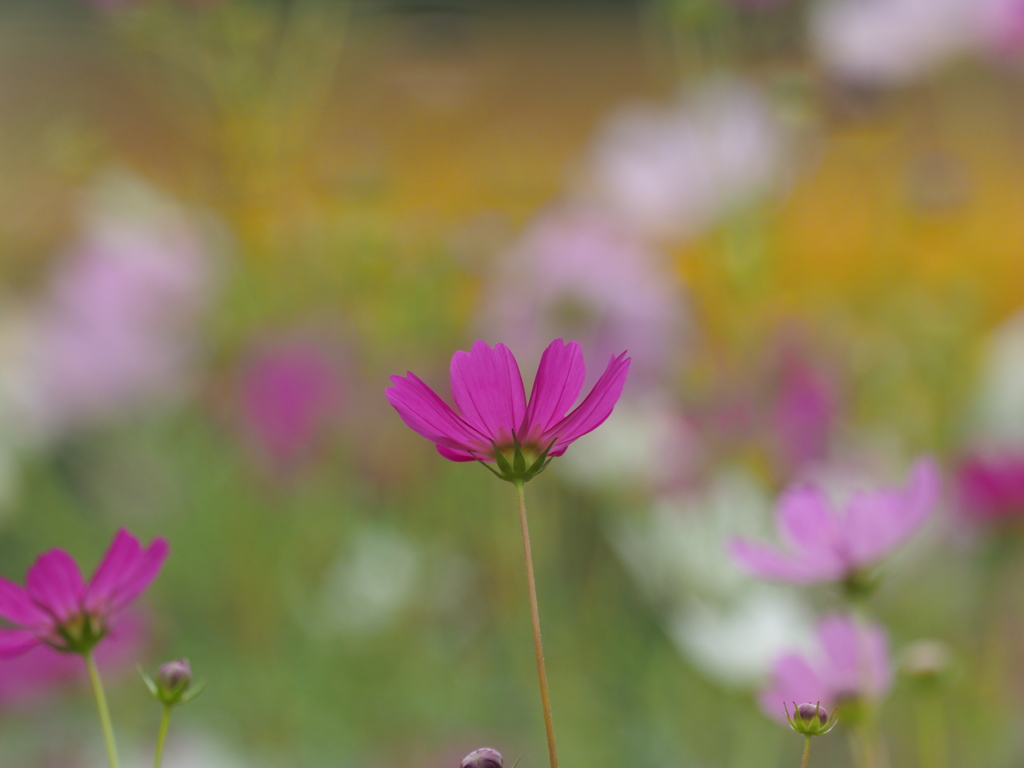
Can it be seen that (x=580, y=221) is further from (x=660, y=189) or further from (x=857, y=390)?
(x=857, y=390)

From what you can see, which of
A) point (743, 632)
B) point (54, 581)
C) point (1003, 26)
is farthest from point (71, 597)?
point (1003, 26)

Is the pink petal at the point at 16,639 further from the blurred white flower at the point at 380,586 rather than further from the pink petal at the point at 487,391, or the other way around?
the blurred white flower at the point at 380,586

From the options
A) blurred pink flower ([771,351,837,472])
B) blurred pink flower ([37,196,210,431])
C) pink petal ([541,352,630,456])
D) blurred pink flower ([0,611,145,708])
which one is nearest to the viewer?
pink petal ([541,352,630,456])

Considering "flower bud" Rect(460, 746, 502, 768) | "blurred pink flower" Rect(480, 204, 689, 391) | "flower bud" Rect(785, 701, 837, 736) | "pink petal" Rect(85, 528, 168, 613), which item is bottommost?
"flower bud" Rect(460, 746, 502, 768)

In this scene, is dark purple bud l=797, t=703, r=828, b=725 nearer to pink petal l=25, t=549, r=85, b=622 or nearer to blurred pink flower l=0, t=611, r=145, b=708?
pink petal l=25, t=549, r=85, b=622

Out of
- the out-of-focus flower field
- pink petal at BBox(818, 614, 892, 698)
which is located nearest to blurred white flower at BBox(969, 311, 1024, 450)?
the out-of-focus flower field

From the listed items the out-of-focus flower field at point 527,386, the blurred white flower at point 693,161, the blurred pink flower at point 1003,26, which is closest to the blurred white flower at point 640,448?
the out-of-focus flower field at point 527,386

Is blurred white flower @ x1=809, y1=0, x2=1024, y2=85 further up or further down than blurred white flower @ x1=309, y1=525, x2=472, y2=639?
further up

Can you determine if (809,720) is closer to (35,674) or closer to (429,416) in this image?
(429,416)
